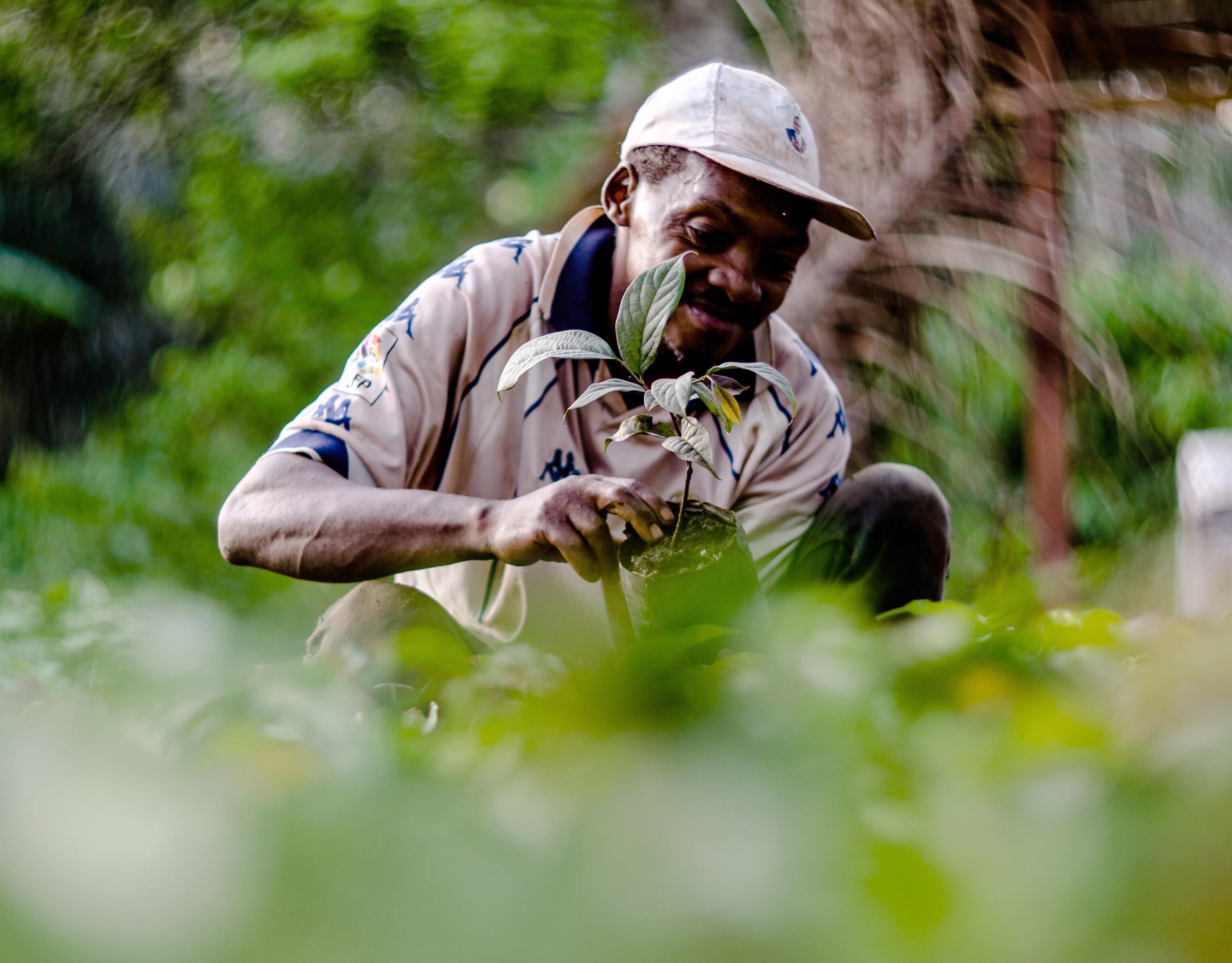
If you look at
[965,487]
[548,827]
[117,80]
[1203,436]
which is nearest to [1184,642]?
[548,827]

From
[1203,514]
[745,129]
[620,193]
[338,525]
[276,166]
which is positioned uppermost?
[745,129]

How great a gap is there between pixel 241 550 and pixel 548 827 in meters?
1.27

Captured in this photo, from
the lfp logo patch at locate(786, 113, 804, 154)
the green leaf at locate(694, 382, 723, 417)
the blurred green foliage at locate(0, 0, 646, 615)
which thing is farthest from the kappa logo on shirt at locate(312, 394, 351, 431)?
the blurred green foliage at locate(0, 0, 646, 615)

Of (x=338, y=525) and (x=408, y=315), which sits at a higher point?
(x=408, y=315)

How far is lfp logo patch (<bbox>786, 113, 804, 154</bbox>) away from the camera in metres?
1.65

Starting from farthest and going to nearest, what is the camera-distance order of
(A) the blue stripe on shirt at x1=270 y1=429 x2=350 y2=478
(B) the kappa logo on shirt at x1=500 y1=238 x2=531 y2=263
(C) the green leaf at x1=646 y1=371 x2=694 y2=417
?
(B) the kappa logo on shirt at x1=500 y1=238 x2=531 y2=263, (A) the blue stripe on shirt at x1=270 y1=429 x2=350 y2=478, (C) the green leaf at x1=646 y1=371 x2=694 y2=417

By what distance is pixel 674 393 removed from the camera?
42.6 inches

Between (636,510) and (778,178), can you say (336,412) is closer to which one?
(636,510)

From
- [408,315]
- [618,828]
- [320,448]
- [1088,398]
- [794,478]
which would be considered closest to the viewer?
[618,828]

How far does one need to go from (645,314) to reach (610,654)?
0.56 metres

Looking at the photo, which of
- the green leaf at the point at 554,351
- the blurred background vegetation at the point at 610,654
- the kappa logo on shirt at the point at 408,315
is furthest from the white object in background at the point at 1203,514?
the kappa logo on shirt at the point at 408,315

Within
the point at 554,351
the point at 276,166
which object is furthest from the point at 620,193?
the point at 276,166

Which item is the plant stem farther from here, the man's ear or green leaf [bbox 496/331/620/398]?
the man's ear

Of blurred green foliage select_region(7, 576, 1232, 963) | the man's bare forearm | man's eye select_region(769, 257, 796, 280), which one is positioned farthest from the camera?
man's eye select_region(769, 257, 796, 280)
